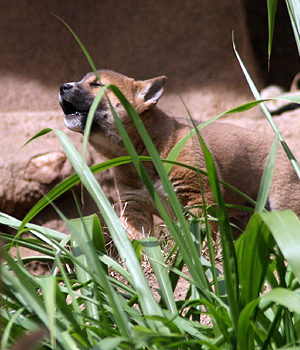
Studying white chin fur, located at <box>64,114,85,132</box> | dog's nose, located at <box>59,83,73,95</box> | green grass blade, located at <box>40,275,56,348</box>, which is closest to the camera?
green grass blade, located at <box>40,275,56,348</box>

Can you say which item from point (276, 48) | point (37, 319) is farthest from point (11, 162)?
point (37, 319)

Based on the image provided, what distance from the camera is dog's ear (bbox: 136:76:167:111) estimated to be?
402cm

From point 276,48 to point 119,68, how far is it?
1859mm

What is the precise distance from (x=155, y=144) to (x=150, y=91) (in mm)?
482

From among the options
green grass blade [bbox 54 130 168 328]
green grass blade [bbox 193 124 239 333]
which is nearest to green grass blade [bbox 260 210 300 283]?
green grass blade [bbox 193 124 239 333]

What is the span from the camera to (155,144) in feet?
12.8

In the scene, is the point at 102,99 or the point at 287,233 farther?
the point at 102,99

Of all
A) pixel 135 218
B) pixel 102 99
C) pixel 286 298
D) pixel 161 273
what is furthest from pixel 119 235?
pixel 102 99

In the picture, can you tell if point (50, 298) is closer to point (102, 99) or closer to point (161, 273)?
point (161, 273)

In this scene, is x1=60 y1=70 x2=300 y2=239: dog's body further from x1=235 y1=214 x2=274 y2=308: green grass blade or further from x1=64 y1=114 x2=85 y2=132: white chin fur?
x1=235 y1=214 x2=274 y2=308: green grass blade

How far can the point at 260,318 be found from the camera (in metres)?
1.33

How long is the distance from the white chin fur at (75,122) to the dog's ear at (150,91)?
1.71 ft

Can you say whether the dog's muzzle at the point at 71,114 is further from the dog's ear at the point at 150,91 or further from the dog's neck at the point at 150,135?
the dog's ear at the point at 150,91

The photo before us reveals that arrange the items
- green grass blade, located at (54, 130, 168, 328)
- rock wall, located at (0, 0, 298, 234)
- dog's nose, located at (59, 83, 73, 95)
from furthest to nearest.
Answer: rock wall, located at (0, 0, 298, 234) < dog's nose, located at (59, 83, 73, 95) < green grass blade, located at (54, 130, 168, 328)
